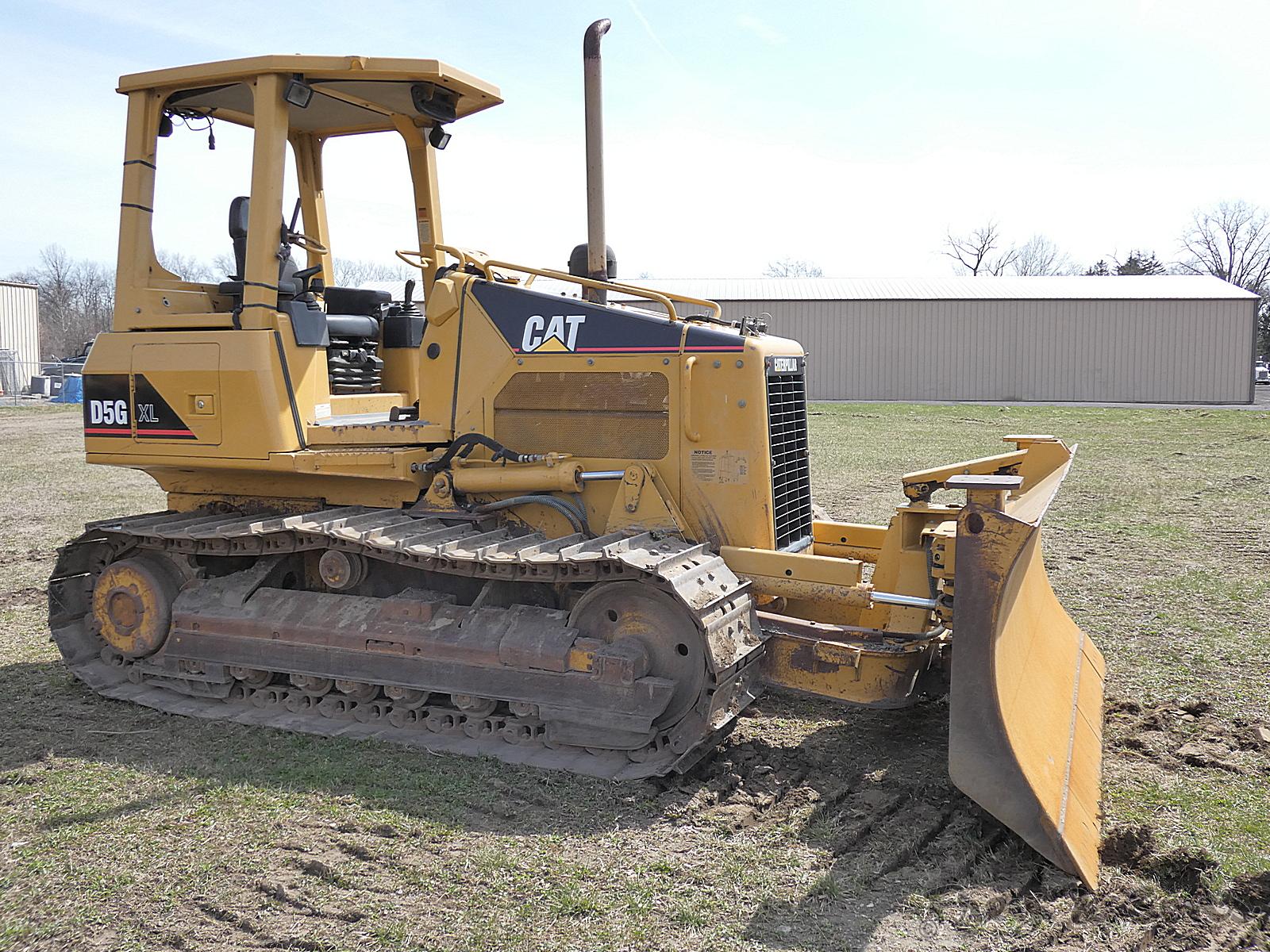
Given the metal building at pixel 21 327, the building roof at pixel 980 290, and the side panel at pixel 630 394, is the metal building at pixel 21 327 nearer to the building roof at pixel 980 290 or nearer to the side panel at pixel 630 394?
the building roof at pixel 980 290

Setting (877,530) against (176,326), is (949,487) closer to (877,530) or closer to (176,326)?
(877,530)

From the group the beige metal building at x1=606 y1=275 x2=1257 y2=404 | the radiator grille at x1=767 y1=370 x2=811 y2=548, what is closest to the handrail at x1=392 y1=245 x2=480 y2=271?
the radiator grille at x1=767 y1=370 x2=811 y2=548

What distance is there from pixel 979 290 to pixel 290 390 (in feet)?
116

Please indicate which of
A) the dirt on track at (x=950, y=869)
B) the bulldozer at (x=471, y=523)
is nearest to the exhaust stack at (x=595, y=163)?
the bulldozer at (x=471, y=523)

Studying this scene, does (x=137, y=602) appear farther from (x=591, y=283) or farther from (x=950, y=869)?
(x=950, y=869)

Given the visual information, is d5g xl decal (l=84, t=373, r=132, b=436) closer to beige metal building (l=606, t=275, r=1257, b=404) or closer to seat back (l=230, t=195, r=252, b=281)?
seat back (l=230, t=195, r=252, b=281)

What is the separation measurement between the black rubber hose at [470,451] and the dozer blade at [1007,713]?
2.38m

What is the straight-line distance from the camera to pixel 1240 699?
235 inches

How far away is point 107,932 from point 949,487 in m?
3.83

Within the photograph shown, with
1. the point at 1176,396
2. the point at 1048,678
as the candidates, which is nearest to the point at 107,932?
the point at 1048,678

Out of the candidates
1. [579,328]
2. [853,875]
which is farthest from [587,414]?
[853,875]

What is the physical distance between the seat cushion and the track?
3.77 feet

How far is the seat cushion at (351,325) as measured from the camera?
6.50 m

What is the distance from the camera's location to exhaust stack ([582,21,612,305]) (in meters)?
6.92
